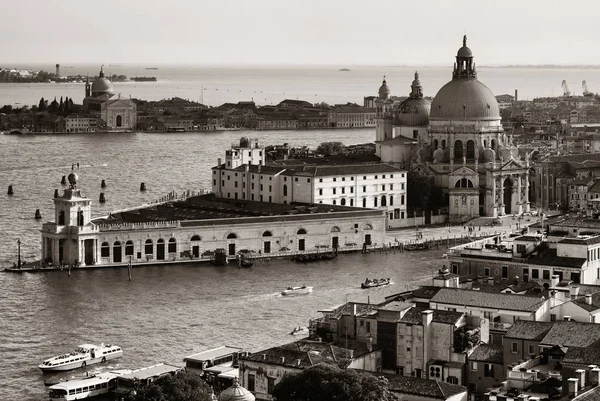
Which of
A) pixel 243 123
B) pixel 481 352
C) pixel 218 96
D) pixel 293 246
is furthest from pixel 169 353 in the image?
pixel 218 96

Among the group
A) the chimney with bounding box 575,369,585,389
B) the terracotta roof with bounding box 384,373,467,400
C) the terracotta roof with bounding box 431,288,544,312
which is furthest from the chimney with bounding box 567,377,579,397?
the terracotta roof with bounding box 431,288,544,312

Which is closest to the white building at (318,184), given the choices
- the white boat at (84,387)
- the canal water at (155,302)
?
the canal water at (155,302)

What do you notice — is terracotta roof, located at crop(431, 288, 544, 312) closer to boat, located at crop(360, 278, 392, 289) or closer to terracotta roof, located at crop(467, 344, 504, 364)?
terracotta roof, located at crop(467, 344, 504, 364)

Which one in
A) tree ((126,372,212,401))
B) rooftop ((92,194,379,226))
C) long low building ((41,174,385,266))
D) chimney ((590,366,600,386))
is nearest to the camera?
chimney ((590,366,600,386))

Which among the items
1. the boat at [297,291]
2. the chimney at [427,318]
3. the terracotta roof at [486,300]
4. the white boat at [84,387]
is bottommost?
the white boat at [84,387]

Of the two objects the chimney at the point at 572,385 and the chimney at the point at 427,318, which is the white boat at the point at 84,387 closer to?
the chimney at the point at 427,318

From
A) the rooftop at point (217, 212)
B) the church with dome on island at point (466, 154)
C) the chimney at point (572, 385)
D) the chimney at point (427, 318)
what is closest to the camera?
the chimney at point (572, 385)
